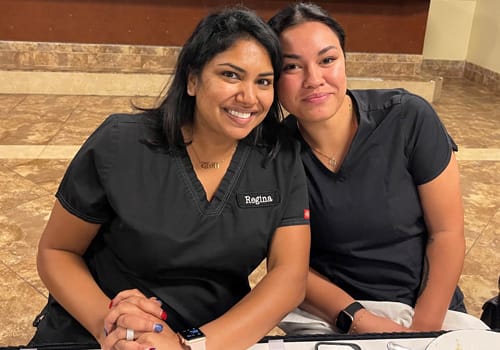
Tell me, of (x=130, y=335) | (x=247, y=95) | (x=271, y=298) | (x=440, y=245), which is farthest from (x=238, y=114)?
(x=440, y=245)

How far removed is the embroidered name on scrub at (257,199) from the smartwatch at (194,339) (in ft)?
1.01

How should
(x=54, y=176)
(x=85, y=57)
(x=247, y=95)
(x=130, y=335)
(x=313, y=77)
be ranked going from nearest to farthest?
1. (x=130, y=335)
2. (x=247, y=95)
3. (x=313, y=77)
4. (x=54, y=176)
5. (x=85, y=57)

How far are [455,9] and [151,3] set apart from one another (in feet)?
12.3

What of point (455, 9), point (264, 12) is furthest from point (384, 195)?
point (455, 9)

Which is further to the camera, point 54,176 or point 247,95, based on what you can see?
point 54,176

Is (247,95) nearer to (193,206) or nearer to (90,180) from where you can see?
(193,206)

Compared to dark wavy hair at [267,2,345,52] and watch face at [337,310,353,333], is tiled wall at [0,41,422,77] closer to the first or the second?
dark wavy hair at [267,2,345,52]

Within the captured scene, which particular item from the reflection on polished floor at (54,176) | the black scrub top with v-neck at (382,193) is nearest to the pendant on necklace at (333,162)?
the black scrub top with v-neck at (382,193)

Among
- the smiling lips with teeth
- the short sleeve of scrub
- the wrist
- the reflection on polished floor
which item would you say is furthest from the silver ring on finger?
the reflection on polished floor

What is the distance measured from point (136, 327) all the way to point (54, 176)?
8.85ft

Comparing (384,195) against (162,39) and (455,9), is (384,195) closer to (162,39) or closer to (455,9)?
(162,39)

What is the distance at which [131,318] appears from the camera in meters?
→ 1.03

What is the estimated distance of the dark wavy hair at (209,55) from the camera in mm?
1236

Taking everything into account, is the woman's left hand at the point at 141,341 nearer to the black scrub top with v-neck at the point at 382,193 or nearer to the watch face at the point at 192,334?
the watch face at the point at 192,334
